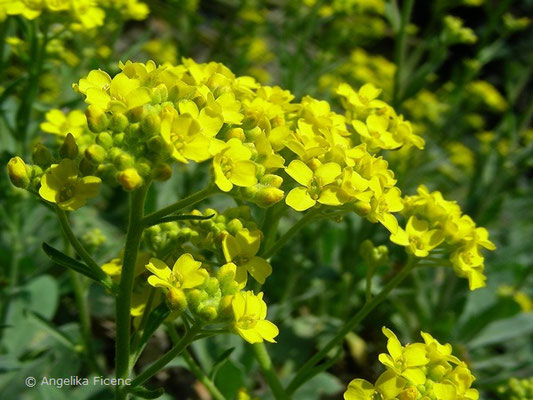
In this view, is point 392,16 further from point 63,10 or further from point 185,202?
point 185,202

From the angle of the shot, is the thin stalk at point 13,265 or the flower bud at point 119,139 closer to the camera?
the flower bud at point 119,139

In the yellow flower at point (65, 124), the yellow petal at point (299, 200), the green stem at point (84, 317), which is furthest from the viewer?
the green stem at point (84, 317)

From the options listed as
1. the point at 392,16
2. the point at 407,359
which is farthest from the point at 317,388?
the point at 392,16

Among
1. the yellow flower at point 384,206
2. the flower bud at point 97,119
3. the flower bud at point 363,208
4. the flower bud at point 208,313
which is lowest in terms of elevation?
the flower bud at point 208,313

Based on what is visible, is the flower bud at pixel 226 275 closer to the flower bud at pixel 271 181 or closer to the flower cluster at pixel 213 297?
the flower cluster at pixel 213 297

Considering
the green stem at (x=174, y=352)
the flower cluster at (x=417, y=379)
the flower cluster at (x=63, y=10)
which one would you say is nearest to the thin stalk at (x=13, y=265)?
the flower cluster at (x=63, y=10)

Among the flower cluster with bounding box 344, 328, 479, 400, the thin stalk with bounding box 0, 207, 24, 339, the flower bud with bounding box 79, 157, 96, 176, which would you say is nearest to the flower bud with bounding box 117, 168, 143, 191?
the flower bud with bounding box 79, 157, 96, 176
